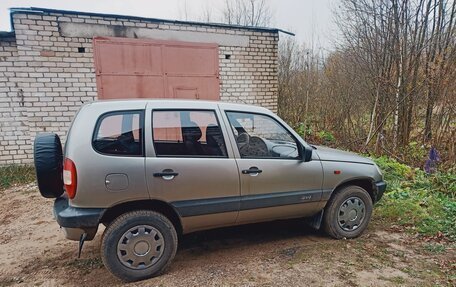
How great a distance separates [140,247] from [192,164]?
910mm

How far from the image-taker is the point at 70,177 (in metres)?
2.60

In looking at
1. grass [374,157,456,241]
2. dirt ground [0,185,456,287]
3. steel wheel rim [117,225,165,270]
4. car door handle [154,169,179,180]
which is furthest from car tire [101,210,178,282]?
grass [374,157,456,241]

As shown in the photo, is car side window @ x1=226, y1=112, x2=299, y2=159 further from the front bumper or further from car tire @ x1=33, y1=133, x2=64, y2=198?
car tire @ x1=33, y1=133, x2=64, y2=198

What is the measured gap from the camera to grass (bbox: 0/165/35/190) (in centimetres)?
623

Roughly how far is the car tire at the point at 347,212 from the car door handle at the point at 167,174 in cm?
195

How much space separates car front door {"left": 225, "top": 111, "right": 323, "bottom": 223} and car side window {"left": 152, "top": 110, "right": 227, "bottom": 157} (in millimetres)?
180

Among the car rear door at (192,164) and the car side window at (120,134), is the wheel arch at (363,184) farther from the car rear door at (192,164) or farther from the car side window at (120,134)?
the car side window at (120,134)

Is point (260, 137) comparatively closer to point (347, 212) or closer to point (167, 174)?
point (167, 174)

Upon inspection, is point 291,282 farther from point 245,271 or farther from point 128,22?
point 128,22

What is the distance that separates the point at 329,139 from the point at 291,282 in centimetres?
845

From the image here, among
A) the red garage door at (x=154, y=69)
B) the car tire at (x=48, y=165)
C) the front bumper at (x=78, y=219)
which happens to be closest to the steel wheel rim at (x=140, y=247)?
the front bumper at (x=78, y=219)

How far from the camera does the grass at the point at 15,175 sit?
623 cm

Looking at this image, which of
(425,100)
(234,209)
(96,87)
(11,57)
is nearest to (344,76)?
(425,100)

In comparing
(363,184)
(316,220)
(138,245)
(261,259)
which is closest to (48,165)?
(138,245)
